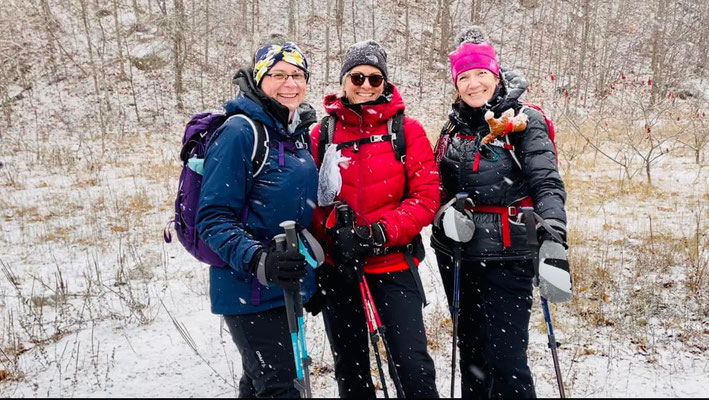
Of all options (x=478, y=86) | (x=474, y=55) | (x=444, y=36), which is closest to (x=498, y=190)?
(x=478, y=86)

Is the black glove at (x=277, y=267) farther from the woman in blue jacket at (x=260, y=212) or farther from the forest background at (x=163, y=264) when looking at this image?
the forest background at (x=163, y=264)

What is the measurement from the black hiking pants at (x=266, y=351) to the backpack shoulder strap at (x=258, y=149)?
0.79 metres

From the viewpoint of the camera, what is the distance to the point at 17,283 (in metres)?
5.22

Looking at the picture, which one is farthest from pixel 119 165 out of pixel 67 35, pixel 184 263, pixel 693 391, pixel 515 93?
pixel 67 35

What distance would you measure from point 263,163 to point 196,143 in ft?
1.46

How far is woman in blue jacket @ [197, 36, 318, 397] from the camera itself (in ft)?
7.44

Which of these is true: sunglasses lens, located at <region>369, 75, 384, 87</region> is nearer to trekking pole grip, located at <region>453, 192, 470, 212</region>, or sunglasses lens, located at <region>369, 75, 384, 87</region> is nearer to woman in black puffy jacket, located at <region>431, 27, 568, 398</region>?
woman in black puffy jacket, located at <region>431, 27, 568, 398</region>

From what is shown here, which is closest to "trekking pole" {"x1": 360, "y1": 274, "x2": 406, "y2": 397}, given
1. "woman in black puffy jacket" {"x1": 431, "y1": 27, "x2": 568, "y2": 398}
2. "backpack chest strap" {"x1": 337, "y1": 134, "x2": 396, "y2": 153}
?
"woman in black puffy jacket" {"x1": 431, "y1": 27, "x2": 568, "y2": 398}

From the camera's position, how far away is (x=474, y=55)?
3.00 m

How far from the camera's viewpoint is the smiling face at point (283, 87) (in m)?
2.64

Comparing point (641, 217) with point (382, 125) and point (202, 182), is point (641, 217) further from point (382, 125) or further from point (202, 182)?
point (202, 182)

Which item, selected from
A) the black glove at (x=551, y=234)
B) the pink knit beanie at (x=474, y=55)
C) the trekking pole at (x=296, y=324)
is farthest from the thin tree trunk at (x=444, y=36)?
the trekking pole at (x=296, y=324)

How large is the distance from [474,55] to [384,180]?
1.03 m

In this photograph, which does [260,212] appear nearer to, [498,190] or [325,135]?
[325,135]
